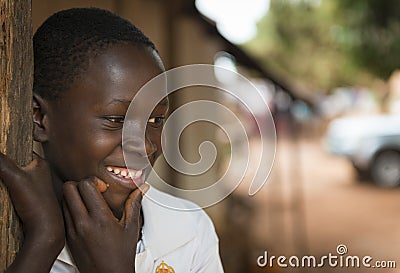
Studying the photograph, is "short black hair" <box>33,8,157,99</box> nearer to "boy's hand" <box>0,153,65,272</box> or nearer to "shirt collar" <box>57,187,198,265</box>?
"boy's hand" <box>0,153,65,272</box>

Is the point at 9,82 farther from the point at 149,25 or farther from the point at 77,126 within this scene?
the point at 149,25

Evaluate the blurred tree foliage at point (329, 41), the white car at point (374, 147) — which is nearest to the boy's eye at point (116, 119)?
the blurred tree foliage at point (329, 41)

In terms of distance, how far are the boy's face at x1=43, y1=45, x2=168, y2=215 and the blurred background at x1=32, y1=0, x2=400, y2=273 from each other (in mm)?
1025

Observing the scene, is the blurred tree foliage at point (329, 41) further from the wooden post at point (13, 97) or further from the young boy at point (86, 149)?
the wooden post at point (13, 97)

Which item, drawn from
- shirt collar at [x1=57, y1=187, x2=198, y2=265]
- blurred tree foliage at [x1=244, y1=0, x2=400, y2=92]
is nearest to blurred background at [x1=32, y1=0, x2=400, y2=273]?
blurred tree foliage at [x1=244, y1=0, x2=400, y2=92]

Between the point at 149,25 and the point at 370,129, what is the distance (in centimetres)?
579

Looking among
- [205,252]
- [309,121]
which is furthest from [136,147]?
[309,121]

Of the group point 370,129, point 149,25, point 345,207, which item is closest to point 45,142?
point 149,25

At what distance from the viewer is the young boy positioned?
2.90 ft

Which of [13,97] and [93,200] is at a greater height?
[13,97]

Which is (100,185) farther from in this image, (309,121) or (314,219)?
(309,121)

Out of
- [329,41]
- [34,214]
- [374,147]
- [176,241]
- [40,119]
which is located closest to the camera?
[34,214]

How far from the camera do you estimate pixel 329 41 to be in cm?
1355

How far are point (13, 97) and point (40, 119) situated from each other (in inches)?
4.4
